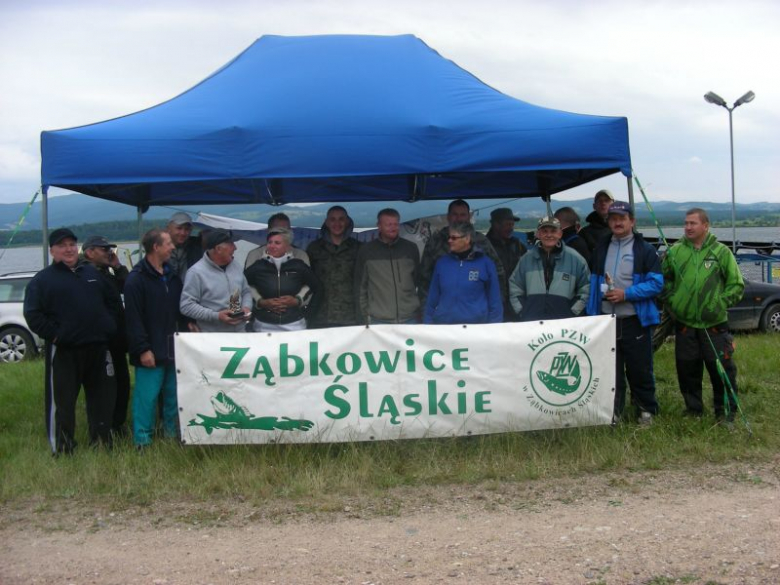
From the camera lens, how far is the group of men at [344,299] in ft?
19.5

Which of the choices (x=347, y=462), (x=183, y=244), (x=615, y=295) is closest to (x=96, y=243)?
(x=183, y=244)

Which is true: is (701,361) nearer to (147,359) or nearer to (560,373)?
(560,373)

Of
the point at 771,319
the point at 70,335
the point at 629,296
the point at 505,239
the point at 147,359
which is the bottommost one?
the point at 771,319

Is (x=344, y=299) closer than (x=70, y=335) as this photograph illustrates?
No

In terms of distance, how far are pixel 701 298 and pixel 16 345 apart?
11529 millimetres

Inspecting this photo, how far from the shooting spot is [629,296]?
6266mm

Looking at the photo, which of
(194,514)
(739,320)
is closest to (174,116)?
(194,514)

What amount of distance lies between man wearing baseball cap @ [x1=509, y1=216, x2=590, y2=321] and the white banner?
22.7 inches

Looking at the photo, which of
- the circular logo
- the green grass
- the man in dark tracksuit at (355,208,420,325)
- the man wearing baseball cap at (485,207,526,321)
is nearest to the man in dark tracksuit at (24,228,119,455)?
the green grass

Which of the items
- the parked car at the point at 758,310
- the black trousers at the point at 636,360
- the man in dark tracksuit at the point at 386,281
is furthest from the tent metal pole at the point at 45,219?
the parked car at the point at 758,310

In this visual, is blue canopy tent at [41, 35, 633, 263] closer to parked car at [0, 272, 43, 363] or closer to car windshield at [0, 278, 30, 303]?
parked car at [0, 272, 43, 363]

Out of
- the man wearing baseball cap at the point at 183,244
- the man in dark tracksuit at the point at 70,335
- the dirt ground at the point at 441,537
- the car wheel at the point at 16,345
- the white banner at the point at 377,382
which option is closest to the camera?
the dirt ground at the point at 441,537

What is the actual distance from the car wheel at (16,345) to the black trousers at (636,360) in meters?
10.7

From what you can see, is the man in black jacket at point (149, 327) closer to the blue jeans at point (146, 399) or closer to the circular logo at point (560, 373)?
the blue jeans at point (146, 399)
